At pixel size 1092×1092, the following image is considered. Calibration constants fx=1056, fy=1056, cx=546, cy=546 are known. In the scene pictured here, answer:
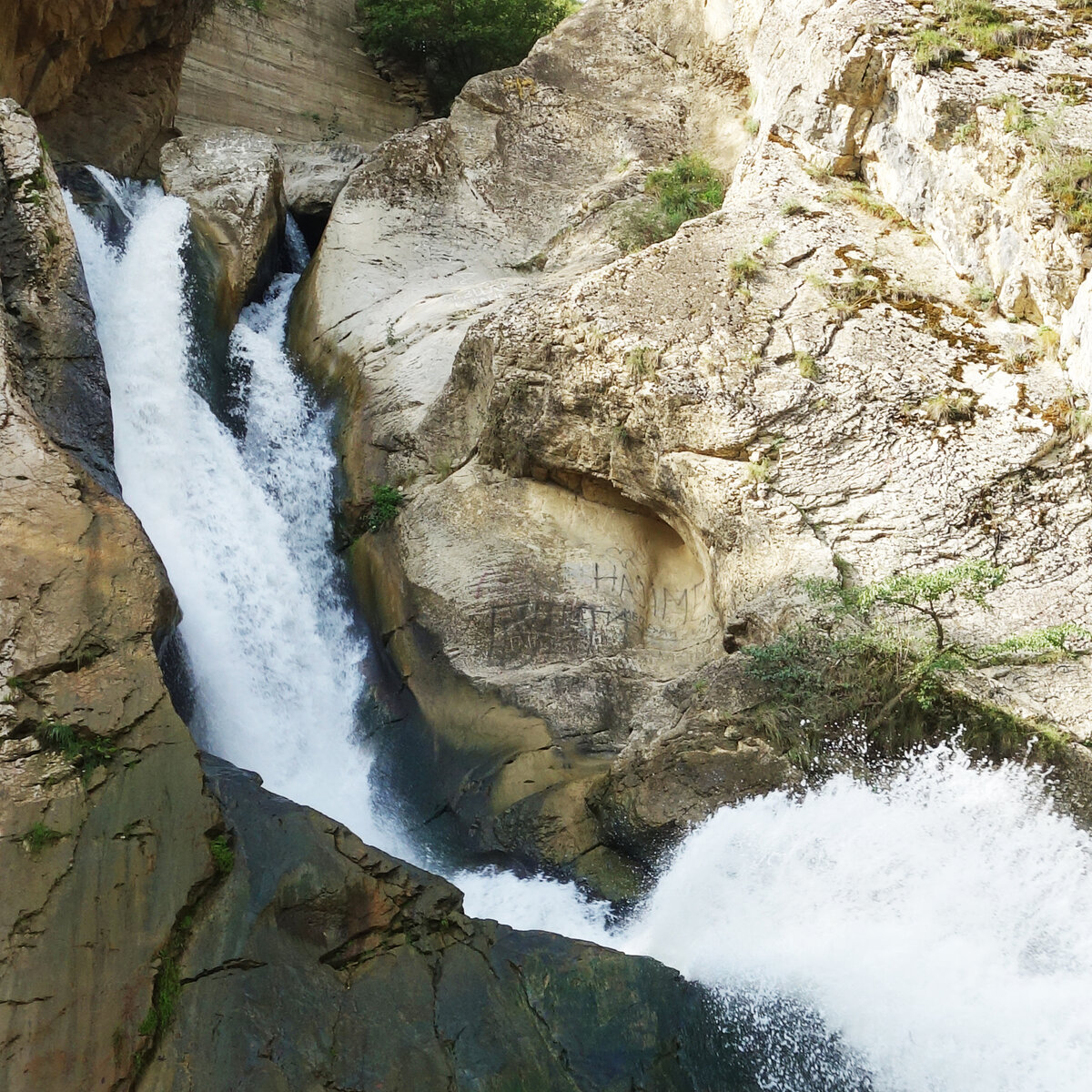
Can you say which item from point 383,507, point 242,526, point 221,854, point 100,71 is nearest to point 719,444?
point 383,507

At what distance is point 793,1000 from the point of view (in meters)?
6.70

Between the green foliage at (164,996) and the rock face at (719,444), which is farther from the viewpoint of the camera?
the rock face at (719,444)

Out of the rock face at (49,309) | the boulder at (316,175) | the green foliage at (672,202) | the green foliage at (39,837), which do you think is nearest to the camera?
the green foliage at (39,837)

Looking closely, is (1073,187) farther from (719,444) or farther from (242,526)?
(242,526)

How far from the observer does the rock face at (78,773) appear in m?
5.88

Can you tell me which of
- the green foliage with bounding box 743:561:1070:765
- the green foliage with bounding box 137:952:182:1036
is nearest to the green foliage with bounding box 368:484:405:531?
the green foliage with bounding box 743:561:1070:765

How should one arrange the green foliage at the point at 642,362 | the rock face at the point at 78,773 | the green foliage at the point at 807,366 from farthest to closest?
the green foliage at the point at 642,362
the green foliage at the point at 807,366
the rock face at the point at 78,773

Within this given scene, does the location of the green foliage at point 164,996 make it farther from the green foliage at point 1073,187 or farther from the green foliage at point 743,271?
the green foliage at point 1073,187

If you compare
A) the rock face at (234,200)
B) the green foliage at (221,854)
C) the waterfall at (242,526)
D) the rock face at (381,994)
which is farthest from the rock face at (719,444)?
the green foliage at (221,854)

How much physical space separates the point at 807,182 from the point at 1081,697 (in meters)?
7.41

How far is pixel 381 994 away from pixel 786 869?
300 centimetres

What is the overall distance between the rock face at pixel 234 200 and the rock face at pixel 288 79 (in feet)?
10.7

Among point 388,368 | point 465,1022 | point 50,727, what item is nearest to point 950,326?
point 388,368

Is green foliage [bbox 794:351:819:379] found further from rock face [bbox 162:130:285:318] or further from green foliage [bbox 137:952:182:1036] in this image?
rock face [bbox 162:130:285:318]
